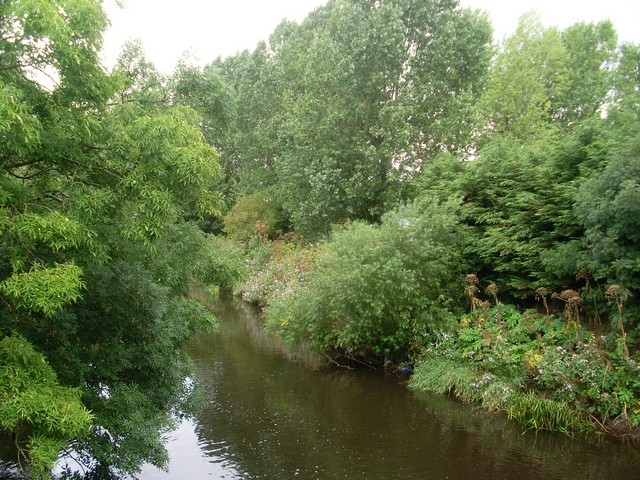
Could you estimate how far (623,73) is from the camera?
25562 mm

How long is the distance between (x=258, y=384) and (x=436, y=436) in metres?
5.08

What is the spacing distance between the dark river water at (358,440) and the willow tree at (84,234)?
2.24 meters

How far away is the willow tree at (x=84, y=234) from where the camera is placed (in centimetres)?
448

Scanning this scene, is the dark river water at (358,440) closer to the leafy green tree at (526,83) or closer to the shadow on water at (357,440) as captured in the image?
the shadow on water at (357,440)

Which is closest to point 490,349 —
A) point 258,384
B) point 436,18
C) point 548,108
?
point 258,384

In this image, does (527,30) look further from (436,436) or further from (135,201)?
(135,201)

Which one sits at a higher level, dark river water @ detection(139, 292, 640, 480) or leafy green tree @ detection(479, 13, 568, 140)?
leafy green tree @ detection(479, 13, 568, 140)

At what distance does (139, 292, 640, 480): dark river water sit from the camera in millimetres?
8352

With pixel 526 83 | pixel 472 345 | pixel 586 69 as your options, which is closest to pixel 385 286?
pixel 472 345

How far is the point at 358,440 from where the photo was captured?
9.59 m

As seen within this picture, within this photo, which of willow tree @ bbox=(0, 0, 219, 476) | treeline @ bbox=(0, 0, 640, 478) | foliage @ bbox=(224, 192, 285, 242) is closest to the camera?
willow tree @ bbox=(0, 0, 219, 476)

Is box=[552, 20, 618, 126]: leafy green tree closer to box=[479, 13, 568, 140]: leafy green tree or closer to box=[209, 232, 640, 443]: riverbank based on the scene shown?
box=[479, 13, 568, 140]: leafy green tree

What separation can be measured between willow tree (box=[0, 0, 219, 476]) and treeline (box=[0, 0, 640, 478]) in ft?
0.09

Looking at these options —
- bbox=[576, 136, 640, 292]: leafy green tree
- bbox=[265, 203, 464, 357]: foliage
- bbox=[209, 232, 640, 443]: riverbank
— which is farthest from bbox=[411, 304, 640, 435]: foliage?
bbox=[576, 136, 640, 292]: leafy green tree
